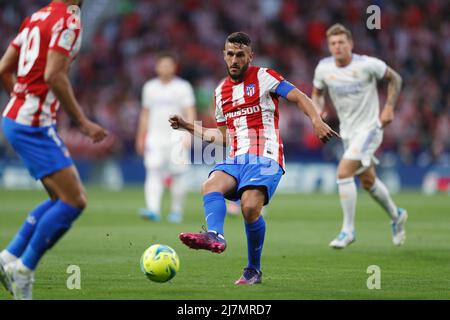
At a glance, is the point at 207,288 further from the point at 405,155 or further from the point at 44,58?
the point at 405,155

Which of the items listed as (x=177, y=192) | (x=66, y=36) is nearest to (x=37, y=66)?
(x=66, y=36)

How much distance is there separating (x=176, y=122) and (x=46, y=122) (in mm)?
1443

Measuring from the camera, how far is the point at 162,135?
14648 millimetres

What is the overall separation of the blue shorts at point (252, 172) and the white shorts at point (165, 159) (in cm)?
693

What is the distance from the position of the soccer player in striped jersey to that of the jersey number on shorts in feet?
4.91

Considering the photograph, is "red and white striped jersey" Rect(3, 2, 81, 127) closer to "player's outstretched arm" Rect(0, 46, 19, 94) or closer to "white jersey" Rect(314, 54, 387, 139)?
"player's outstretched arm" Rect(0, 46, 19, 94)

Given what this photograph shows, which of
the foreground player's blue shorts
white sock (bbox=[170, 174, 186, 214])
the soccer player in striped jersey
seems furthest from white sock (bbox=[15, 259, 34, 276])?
white sock (bbox=[170, 174, 186, 214])

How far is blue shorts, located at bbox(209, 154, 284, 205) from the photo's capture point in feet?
24.3

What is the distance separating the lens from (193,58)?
995 inches

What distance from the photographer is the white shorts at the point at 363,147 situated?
1081cm

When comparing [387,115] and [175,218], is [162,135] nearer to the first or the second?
[175,218]

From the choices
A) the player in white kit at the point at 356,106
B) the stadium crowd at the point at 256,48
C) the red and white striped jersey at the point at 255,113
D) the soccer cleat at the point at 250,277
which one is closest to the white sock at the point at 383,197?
the player in white kit at the point at 356,106
